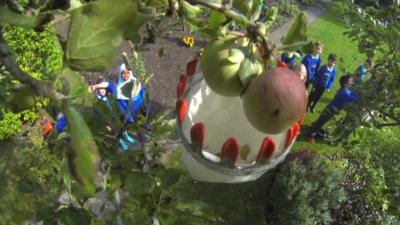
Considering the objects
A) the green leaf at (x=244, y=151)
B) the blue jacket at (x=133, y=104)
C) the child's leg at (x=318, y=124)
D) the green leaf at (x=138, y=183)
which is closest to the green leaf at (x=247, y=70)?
the green leaf at (x=244, y=151)

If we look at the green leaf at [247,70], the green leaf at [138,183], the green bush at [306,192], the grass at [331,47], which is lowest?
the grass at [331,47]

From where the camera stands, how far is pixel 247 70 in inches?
32.9

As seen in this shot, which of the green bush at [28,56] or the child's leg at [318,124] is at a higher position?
the green bush at [28,56]

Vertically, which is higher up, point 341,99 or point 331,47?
point 341,99

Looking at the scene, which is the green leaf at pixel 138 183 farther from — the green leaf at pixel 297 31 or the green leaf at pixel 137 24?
the green leaf at pixel 297 31

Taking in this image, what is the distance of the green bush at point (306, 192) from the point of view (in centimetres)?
533

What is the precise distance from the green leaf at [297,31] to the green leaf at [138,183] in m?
0.87

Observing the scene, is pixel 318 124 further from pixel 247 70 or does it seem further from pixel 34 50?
pixel 247 70

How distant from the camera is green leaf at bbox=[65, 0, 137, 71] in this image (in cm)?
58

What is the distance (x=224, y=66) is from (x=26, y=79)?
1.16 feet

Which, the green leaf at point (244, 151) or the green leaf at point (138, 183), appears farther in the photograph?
the green leaf at point (138, 183)

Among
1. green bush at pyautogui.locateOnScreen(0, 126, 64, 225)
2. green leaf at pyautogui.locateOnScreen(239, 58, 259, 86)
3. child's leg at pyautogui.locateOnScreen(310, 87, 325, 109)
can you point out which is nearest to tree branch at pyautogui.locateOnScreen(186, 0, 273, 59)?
green leaf at pyautogui.locateOnScreen(239, 58, 259, 86)

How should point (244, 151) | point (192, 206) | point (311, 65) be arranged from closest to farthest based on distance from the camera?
1. point (244, 151)
2. point (192, 206)
3. point (311, 65)

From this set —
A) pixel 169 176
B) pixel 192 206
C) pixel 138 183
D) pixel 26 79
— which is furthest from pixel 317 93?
pixel 26 79
